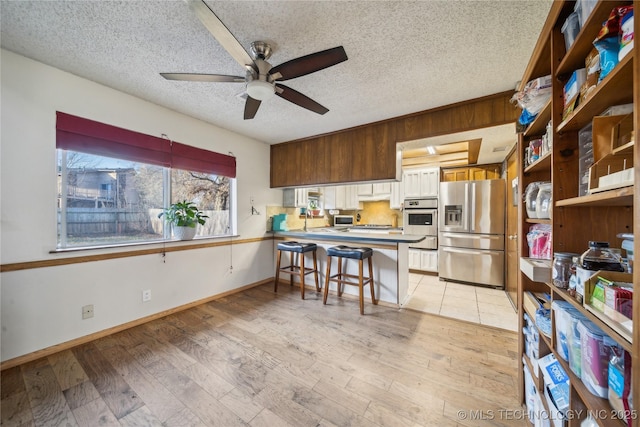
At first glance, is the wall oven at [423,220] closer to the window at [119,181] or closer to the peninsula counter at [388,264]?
the peninsula counter at [388,264]

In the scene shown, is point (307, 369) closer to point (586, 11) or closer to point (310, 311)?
point (310, 311)

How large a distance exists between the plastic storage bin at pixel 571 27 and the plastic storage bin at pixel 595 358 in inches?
39.5

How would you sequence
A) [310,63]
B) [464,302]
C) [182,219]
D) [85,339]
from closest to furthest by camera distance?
[310,63], [85,339], [182,219], [464,302]

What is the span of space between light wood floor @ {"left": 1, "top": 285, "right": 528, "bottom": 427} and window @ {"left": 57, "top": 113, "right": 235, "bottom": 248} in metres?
1.00

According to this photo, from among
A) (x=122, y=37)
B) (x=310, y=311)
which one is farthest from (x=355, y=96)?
(x=310, y=311)

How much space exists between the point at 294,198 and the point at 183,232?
1850 millimetres

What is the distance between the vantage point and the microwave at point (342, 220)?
5.51 meters

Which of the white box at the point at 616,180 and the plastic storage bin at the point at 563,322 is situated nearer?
the white box at the point at 616,180

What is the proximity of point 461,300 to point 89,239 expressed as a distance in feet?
14.0

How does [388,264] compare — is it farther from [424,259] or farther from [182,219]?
[182,219]

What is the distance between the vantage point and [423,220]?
4277 millimetres

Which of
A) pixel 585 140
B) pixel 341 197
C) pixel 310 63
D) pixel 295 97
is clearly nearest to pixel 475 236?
pixel 341 197

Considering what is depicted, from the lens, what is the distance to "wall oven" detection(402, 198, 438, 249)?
4180 mm

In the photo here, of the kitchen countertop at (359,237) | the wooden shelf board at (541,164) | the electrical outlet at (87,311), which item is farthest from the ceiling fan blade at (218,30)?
the electrical outlet at (87,311)
